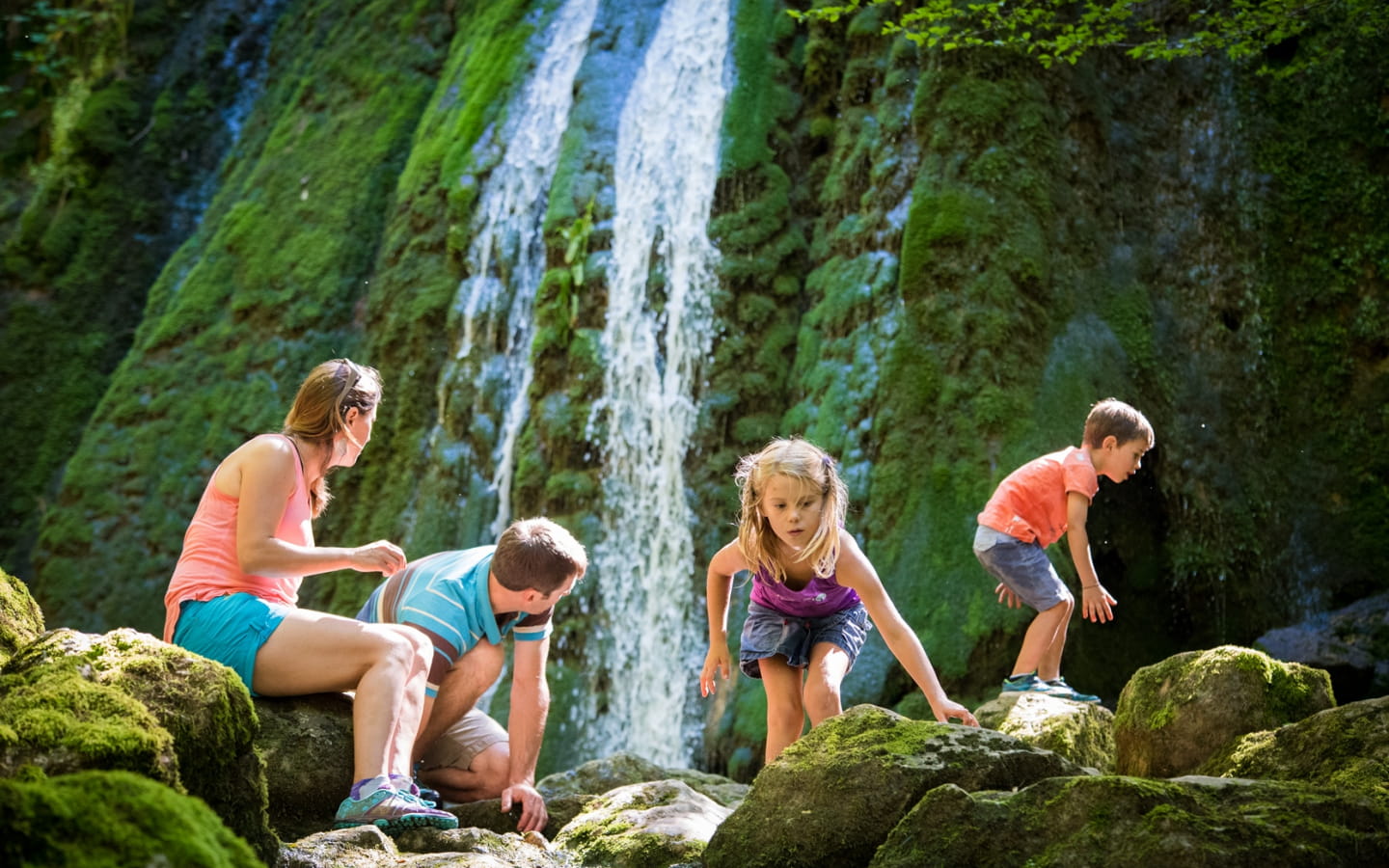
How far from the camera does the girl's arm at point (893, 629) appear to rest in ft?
13.8

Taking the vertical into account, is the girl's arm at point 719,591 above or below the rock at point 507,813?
above

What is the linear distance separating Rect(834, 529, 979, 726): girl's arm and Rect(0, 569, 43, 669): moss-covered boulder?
2693mm

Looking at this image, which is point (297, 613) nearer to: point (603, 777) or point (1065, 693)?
point (603, 777)

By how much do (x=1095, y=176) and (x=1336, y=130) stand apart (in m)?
2.00

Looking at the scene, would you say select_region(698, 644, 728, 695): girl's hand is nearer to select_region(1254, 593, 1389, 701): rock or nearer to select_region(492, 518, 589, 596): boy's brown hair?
select_region(492, 518, 589, 596): boy's brown hair

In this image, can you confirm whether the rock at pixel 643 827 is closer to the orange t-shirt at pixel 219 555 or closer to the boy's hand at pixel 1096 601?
the orange t-shirt at pixel 219 555

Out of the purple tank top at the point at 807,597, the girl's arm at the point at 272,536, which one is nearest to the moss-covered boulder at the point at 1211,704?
the purple tank top at the point at 807,597

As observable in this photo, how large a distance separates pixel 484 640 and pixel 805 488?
4.49ft

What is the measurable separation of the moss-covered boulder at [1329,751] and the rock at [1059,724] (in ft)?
3.90

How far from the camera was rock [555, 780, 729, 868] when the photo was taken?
11.9 ft

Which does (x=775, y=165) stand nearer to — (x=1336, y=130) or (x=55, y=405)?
(x=1336, y=130)

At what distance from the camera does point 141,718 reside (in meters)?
2.74

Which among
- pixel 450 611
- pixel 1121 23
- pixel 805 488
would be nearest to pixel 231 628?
pixel 450 611

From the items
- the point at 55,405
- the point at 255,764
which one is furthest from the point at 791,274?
the point at 55,405
